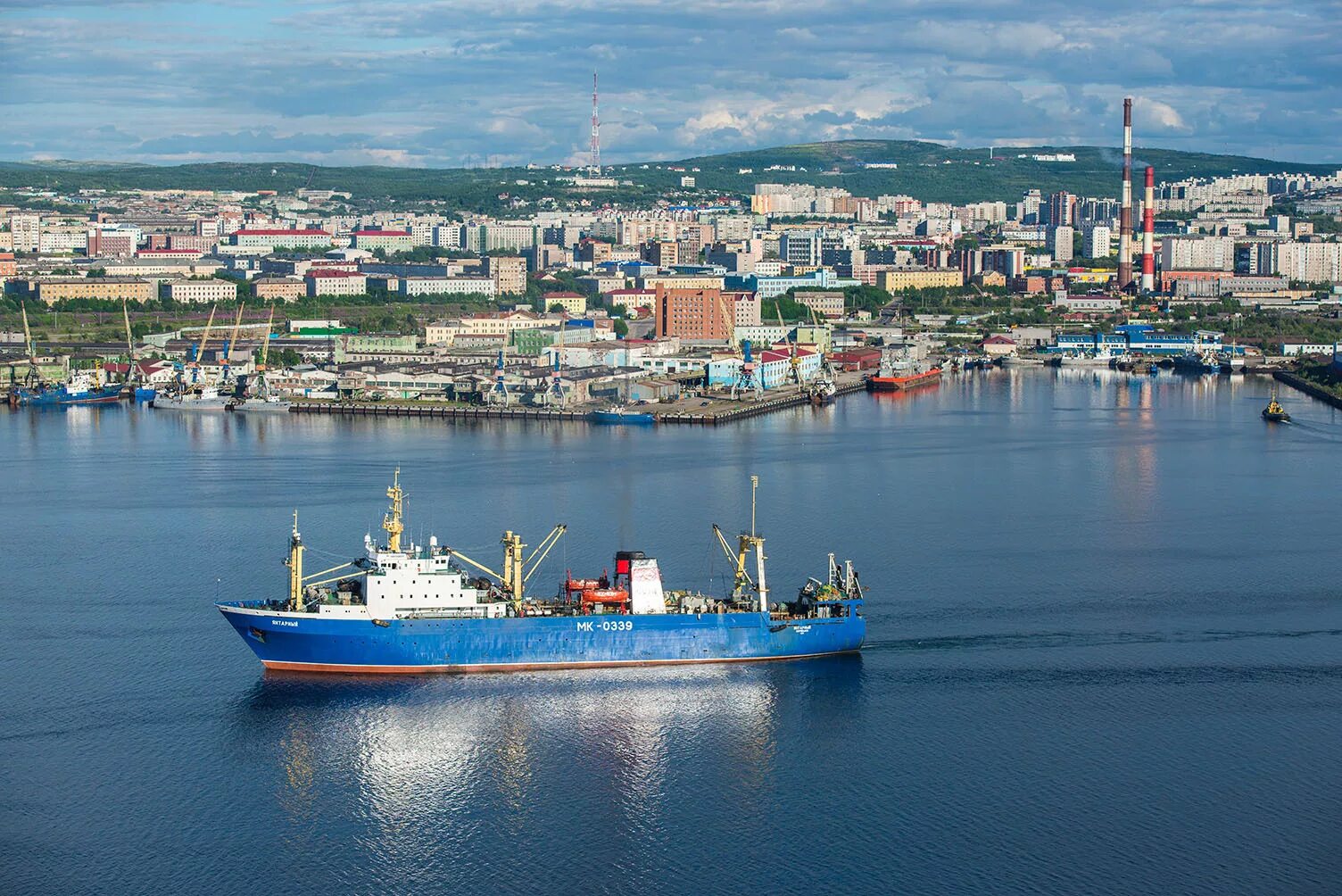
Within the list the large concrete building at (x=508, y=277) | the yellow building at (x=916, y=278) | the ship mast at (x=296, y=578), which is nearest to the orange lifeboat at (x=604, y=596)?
the ship mast at (x=296, y=578)

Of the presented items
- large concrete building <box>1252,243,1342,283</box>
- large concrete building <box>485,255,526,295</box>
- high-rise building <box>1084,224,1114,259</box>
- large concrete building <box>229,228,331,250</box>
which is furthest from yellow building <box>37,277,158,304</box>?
large concrete building <box>1252,243,1342,283</box>

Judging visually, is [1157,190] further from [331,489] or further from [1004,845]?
[1004,845]

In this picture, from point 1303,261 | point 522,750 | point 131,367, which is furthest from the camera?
point 1303,261

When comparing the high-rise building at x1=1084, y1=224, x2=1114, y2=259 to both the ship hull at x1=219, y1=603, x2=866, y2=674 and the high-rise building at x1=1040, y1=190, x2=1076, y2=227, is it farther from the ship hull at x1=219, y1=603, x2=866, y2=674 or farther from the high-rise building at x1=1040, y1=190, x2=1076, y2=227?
the ship hull at x1=219, y1=603, x2=866, y2=674

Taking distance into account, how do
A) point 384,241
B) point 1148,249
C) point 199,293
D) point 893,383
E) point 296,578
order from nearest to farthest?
point 296,578
point 893,383
point 199,293
point 1148,249
point 384,241

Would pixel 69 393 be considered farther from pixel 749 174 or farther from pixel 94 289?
pixel 749 174

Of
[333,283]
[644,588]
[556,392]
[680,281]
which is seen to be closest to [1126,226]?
[680,281]
